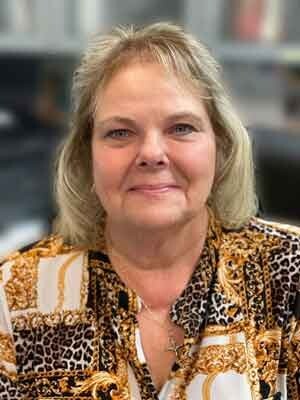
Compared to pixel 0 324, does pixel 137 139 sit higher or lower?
higher

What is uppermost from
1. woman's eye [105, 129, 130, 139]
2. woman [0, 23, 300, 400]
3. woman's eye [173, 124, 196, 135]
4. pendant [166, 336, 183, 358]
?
woman's eye [173, 124, 196, 135]

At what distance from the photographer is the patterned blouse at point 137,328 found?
126cm

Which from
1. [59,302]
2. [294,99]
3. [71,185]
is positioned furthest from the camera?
[294,99]

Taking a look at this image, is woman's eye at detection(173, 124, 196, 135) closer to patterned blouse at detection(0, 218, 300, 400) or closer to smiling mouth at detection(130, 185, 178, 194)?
smiling mouth at detection(130, 185, 178, 194)

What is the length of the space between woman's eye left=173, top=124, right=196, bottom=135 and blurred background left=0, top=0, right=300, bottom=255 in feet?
5.89

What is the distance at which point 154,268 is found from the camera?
1.35 m

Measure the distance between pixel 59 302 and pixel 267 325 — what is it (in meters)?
0.40

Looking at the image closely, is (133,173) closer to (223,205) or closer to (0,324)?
(223,205)

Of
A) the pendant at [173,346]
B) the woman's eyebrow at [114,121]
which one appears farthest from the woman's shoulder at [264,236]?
the woman's eyebrow at [114,121]

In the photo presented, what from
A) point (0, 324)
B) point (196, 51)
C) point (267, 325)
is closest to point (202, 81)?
point (196, 51)

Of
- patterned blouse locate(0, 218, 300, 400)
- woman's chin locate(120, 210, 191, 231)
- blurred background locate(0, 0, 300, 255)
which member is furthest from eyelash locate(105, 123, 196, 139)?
blurred background locate(0, 0, 300, 255)

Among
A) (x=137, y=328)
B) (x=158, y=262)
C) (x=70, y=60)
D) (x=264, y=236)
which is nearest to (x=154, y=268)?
(x=158, y=262)

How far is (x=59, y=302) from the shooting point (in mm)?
1321

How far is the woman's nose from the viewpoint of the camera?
3.94 feet
